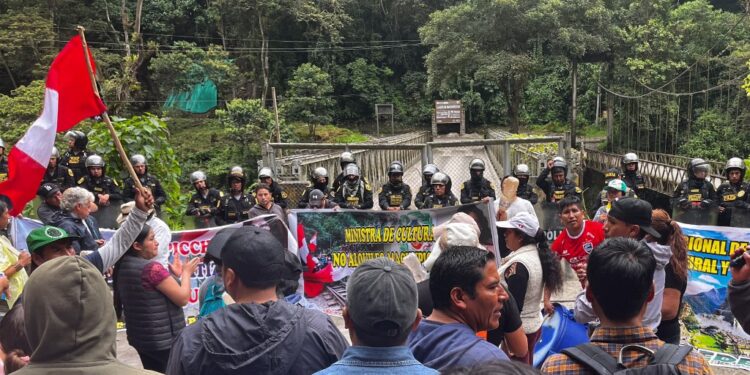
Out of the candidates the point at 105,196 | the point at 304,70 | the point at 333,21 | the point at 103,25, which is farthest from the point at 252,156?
the point at 105,196

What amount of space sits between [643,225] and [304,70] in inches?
1531

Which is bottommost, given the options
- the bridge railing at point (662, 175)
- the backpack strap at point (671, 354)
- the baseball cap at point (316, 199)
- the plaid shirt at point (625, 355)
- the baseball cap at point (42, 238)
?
the bridge railing at point (662, 175)

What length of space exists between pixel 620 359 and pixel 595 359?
10 cm

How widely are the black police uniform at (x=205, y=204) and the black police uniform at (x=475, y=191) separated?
3.97 metres

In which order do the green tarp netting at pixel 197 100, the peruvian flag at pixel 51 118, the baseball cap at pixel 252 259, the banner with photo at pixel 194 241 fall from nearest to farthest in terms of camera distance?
the baseball cap at pixel 252 259 → the peruvian flag at pixel 51 118 → the banner with photo at pixel 194 241 → the green tarp netting at pixel 197 100

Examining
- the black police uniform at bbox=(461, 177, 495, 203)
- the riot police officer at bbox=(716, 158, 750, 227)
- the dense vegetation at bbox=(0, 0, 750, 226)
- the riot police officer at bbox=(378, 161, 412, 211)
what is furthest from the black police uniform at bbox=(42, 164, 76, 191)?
the dense vegetation at bbox=(0, 0, 750, 226)

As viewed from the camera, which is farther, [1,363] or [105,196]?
[105,196]

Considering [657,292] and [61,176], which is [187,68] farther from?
[657,292]

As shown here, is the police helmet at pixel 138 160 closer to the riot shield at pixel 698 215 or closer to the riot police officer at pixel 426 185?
the riot police officer at pixel 426 185

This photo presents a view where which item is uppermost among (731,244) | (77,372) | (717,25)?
(717,25)

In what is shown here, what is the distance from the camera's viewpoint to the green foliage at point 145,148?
32.8 feet

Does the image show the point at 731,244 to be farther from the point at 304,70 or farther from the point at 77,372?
the point at 304,70

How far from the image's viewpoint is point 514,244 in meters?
3.87

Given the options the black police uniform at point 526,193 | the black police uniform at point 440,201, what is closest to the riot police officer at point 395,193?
the black police uniform at point 440,201
